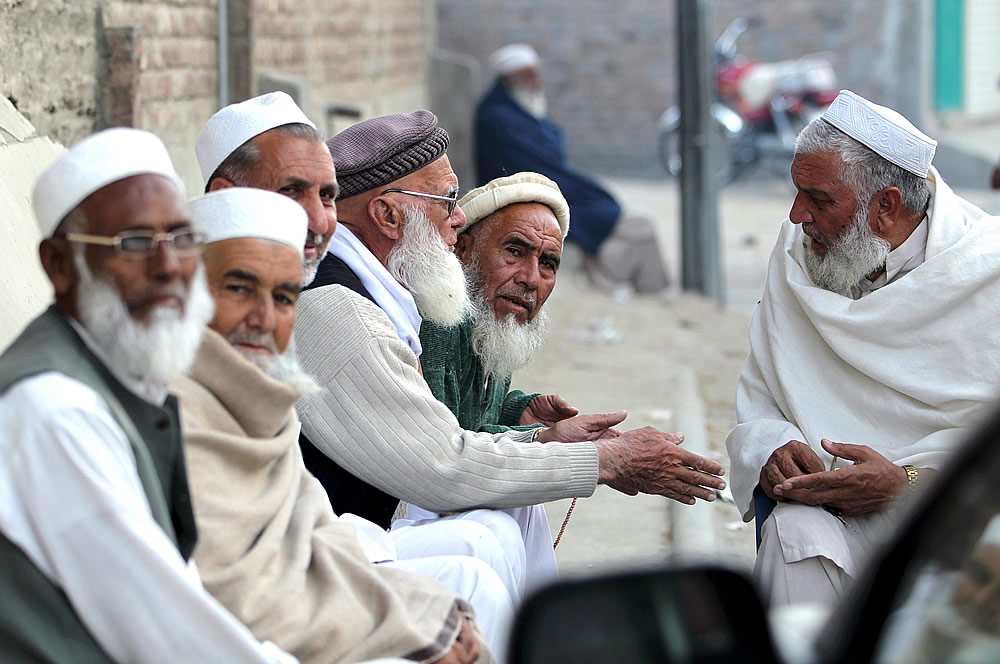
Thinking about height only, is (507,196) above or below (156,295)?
below

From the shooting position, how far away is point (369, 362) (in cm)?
305

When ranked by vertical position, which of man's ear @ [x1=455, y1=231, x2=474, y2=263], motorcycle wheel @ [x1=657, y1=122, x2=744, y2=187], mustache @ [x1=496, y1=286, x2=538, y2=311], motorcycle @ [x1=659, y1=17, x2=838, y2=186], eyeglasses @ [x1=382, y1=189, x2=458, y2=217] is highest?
eyeglasses @ [x1=382, y1=189, x2=458, y2=217]

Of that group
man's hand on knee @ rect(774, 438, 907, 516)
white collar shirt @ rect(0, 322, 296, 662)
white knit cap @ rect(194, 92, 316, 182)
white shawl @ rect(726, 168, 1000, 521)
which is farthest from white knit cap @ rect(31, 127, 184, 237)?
white shawl @ rect(726, 168, 1000, 521)

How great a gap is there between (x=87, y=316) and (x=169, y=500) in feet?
1.12

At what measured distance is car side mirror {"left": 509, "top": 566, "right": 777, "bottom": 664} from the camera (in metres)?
1.56

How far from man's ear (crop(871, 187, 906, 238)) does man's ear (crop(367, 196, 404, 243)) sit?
54.9 inches

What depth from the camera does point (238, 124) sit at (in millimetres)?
3281

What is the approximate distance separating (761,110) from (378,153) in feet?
53.0

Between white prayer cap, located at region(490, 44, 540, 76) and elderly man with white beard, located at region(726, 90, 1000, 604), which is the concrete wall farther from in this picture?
white prayer cap, located at region(490, 44, 540, 76)

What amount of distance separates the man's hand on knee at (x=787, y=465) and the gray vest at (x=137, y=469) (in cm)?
192

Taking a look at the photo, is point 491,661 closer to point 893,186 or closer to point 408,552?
point 408,552

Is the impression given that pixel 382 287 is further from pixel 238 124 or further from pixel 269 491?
pixel 269 491

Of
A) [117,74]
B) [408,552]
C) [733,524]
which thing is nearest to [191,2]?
[117,74]

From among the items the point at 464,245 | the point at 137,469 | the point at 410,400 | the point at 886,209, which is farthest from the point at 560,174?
the point at 137,469
